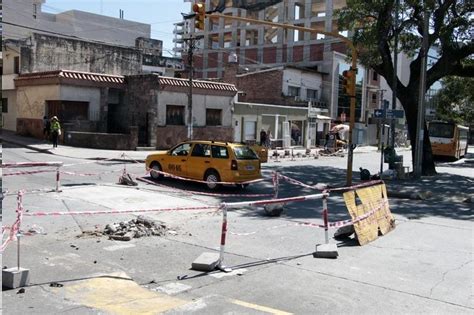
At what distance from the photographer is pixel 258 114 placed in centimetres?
4309

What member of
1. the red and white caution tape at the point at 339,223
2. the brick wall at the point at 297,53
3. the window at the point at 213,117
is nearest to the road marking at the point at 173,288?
the red and white caution tape at the point at 339,223

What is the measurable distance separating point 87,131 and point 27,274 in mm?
28404

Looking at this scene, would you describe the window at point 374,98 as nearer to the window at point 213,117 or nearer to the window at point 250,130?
the window at point 250,130

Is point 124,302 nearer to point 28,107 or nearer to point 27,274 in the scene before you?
point 27,274

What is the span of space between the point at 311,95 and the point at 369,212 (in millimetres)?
46620

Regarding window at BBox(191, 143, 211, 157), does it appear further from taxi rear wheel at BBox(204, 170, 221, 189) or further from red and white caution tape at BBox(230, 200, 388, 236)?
red and white caution tape at BBox(230, 200, 388, 236)

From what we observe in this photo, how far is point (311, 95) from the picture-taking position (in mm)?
56156

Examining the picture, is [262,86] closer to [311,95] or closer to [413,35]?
[311,95]

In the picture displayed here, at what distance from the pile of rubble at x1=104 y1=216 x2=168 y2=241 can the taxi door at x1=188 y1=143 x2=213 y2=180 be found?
7.36 m

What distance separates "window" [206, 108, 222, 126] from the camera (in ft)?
126

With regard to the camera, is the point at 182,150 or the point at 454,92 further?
the point at 454,92

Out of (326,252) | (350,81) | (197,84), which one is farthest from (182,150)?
(197,84)

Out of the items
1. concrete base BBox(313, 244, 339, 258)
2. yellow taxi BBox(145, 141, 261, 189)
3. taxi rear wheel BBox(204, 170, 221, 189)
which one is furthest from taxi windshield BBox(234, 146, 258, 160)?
concrete base BBox(313, 244, 339, 258)

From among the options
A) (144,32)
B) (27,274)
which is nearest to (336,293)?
(27,274)
